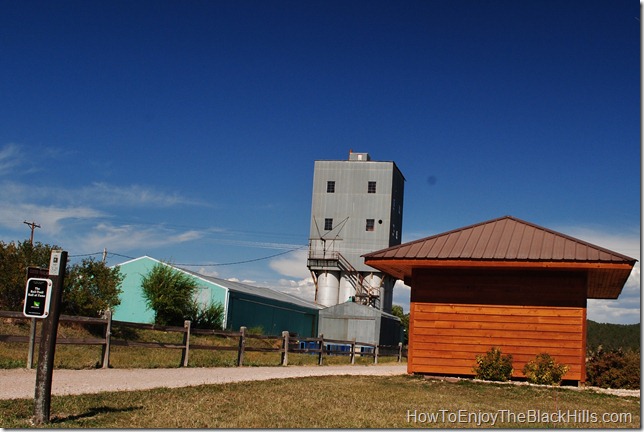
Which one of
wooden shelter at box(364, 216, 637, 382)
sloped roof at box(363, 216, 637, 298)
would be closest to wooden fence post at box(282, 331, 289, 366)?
sloped roof at box(363, 216, 637, 298)

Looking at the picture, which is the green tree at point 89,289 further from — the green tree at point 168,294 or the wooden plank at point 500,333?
the wooden plank at point 500,333

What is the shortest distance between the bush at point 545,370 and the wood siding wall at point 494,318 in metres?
0.36

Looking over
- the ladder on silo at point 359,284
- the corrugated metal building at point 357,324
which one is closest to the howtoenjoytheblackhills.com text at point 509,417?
the corrugated metal building at point 357,324

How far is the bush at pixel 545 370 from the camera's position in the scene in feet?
53.0

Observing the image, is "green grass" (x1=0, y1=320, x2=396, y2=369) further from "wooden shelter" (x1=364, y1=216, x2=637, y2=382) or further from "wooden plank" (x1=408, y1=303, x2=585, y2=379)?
"wooden shelter" (x1=364, y1=216, x2=637, y2=382)

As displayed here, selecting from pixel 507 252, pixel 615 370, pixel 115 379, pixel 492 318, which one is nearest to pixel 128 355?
pixel 115 379

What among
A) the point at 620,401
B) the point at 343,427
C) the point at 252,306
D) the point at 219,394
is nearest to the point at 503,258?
the point at 620,401

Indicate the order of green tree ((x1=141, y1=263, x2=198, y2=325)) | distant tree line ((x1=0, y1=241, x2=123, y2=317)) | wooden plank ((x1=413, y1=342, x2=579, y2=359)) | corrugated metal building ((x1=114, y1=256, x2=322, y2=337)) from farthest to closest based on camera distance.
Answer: corrugated metal building ((x1=114, y1=256, x2=322, y2=337)), green tree ((x1=141, y1=263, x2=198, y2=325)), distant tree line ((x1=0, y1=241, x2=123, y2=317)), wooden plank ((x1=413, y1=342, x2=579, y2=359))

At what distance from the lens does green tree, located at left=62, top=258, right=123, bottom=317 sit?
106 ft

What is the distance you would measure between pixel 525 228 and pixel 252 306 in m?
27.6

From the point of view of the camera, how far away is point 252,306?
1711 inches

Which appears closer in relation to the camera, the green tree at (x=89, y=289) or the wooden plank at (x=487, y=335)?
the wooden plank at (x=487, y=335)

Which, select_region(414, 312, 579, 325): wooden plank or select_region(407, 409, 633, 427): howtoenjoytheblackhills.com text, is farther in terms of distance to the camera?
select_region(414, 312, 579, 325): wooden plank

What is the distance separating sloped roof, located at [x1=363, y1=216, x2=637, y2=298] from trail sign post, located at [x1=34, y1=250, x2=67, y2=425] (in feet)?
32.9
